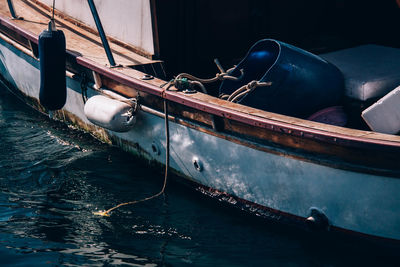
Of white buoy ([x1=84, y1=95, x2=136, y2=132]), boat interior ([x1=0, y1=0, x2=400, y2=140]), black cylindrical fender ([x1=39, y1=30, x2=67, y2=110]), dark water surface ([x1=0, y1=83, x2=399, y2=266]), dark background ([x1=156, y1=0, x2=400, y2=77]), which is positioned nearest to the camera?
dark water surface ([x1=0, y1=83, x2=399, y2=266])

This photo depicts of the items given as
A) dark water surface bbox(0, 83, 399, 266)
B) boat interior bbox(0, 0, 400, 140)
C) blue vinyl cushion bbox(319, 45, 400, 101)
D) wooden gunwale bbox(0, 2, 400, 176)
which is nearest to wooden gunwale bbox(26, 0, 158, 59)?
boat interior bbox(0, 0, 400, 140)

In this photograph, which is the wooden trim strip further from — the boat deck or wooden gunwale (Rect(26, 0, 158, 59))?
wooden gunwale (Rect(26, 0, 158, 59))

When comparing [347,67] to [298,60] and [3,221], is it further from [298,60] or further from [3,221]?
[3,221]

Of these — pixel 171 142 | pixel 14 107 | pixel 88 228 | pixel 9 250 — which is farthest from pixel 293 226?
pixel 14 107

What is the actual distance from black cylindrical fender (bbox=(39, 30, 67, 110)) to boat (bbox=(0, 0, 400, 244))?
0.55ft

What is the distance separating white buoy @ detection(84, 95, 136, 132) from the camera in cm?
553

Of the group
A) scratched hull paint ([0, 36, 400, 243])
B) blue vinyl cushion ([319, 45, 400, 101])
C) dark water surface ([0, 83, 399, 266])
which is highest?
blue vinyl cushion ([319, 45, 400, 101])

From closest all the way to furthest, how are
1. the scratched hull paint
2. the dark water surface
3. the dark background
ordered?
the scratched hull paint < the dark water surface < the dark background

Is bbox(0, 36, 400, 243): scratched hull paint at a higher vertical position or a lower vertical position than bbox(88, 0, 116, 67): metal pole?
lower

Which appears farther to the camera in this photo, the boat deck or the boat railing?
the boat deck

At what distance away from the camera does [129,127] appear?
5629 millimetres

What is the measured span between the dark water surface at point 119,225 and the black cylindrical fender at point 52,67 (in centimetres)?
71

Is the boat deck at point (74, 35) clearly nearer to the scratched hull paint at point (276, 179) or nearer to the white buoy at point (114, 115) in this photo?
the white buoy at point (114, 115)

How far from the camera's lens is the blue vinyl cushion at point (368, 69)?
4.98 metres
